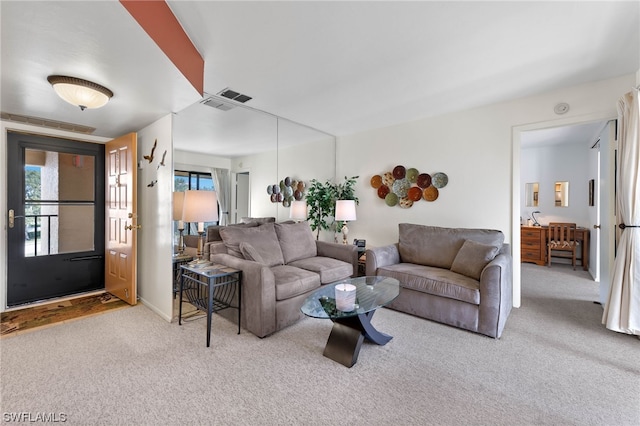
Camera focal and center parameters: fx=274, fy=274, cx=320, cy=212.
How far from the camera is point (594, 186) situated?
4824 mm

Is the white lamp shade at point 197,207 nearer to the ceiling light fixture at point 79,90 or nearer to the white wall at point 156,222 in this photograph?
the white wall at point 156,222

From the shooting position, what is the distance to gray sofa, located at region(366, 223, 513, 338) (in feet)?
8.13

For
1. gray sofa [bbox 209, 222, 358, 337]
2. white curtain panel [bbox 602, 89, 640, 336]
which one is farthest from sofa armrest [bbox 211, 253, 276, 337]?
white curtain panel [bbox 602, 89, 640, 336]

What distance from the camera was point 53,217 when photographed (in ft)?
11.1

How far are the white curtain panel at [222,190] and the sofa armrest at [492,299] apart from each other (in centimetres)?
290

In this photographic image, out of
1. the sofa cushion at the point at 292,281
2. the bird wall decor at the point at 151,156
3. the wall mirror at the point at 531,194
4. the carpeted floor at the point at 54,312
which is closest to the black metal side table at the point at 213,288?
the sofa cushion at the point at 292,281

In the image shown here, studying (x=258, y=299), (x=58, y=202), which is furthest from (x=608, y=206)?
(x=58, y=202)

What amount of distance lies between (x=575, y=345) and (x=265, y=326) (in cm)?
266

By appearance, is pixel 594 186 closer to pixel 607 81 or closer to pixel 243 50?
pixel 607 81

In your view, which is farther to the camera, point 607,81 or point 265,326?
point 607,81

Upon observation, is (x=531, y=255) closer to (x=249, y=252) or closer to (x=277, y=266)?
(x=277, y=266)

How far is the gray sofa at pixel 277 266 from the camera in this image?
2.45m

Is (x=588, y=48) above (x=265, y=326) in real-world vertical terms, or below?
above

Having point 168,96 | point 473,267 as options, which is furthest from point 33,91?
point 473,267
